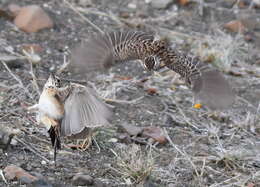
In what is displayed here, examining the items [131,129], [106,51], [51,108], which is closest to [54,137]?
[51,108]

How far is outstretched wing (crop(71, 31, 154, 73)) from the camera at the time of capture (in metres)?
5.13

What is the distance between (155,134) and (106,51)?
1.00 m

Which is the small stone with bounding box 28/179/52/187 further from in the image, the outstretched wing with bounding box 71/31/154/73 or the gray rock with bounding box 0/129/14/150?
the outstretched wing with bounding box 71/31/154/73

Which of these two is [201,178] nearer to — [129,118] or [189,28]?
[129,118]

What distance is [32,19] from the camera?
24.2 feet

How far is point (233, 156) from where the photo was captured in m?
5.60

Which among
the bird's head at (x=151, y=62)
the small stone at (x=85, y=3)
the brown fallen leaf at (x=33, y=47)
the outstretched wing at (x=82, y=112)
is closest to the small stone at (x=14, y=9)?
the brown fallen leaf at (x=33, y=47)

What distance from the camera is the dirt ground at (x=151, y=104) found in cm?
517

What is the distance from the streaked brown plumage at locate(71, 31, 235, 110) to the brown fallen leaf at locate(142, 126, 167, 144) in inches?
23.2

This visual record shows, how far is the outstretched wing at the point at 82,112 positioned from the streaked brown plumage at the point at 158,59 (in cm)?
39

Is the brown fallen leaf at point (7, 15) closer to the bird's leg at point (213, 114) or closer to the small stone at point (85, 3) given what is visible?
the small stone at point (85, 3)

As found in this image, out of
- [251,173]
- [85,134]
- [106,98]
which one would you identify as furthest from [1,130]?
[251,173]

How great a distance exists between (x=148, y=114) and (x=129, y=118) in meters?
0.23

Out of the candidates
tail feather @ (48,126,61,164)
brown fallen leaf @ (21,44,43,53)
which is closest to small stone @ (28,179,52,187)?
tail feather @ (48,126,61,164)
